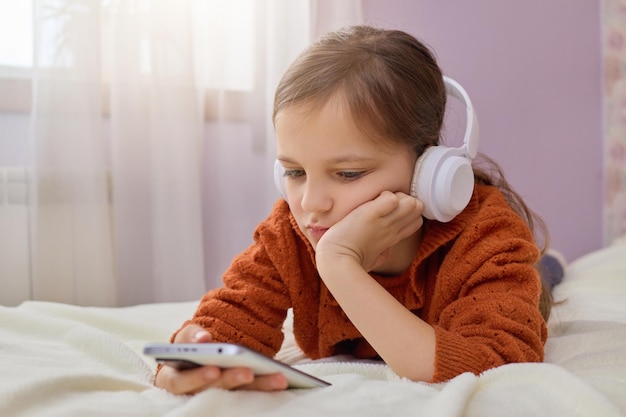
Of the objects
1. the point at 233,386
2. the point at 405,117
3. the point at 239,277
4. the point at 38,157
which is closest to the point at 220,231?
the point at 38,157

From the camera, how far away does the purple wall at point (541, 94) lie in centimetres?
247

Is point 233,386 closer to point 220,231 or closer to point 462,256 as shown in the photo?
point 462,256

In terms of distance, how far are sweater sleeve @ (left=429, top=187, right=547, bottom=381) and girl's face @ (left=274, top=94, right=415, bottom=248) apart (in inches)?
5.3

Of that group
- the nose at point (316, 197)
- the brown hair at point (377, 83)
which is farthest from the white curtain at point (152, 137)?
the nose at point (316, 197)

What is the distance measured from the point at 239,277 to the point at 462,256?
0.33m

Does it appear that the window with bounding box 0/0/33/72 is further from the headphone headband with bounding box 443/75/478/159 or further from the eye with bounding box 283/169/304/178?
the headphone headband with bounding box 443/75/478/159

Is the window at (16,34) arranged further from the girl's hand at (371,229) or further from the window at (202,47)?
the girl's hand at (371,229)

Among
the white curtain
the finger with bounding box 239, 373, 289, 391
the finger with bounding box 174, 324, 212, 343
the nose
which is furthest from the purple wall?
the finger with bounding box 239, 373, 289, 391

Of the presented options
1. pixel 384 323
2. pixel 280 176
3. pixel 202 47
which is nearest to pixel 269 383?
pixel 384 323

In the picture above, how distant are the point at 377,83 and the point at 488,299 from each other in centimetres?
33

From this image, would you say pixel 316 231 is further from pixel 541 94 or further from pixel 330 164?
pixel 541 94

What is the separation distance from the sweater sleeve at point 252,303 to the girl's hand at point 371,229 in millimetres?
175

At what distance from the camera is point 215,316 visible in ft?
3.31

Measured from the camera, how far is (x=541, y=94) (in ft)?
8.46
